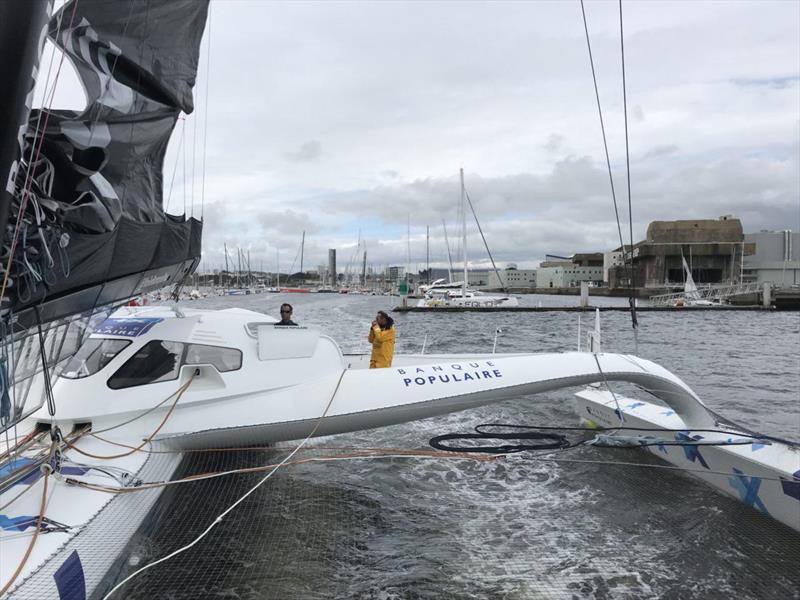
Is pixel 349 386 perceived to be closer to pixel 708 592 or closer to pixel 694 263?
pixel 708 592

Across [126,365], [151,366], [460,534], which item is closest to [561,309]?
[460,534]

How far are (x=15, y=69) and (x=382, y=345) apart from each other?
198 inches

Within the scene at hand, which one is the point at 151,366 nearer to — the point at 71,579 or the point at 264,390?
the point at 264,390

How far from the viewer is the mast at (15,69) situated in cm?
204

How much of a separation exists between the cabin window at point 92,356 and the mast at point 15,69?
10.2 feet

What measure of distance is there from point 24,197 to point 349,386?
10.5ft

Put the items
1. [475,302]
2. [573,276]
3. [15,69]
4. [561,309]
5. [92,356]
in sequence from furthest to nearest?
[573,276] → [475,302] → [561,309] → [92,356] → [15,69]

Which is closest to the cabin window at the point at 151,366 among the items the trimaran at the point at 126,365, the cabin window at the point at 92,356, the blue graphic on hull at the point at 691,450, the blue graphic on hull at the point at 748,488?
the trimaran at the point at 126,365

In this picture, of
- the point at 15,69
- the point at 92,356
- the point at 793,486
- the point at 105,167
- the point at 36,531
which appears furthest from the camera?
the point at 92,356

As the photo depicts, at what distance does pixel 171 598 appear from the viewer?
373 centimetres

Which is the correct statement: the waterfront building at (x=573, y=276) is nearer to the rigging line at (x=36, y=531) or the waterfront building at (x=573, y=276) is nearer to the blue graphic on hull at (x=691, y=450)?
the blue graphic on hull at (x=691, y=450)

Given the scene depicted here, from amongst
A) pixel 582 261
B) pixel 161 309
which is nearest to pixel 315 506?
pixel 161 309

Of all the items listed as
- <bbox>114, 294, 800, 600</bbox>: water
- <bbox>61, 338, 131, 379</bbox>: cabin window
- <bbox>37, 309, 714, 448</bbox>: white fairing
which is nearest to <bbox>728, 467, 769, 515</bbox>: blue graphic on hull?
<bbox>114, 294, 800, 600</bbox>: water

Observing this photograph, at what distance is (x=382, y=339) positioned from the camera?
6.63 m
